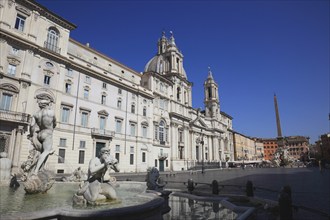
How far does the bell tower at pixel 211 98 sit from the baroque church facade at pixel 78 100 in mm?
22965

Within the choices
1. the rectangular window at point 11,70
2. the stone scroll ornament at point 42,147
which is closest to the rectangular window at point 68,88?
the rectangular window at point 11,70

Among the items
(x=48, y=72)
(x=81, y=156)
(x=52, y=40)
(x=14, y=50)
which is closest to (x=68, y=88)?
(x=48, y=72)

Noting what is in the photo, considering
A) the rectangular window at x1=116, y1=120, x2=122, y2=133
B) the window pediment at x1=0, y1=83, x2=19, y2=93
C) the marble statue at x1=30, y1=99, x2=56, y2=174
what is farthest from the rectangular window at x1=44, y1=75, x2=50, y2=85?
the marble statue at x1=30, y1=99, x2=56, y2=174

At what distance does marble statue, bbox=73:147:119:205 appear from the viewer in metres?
4.91

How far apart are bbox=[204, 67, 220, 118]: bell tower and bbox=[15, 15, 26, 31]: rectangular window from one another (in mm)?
53939

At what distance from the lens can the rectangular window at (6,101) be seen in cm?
2000

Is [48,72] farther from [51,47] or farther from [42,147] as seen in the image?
[42,147]

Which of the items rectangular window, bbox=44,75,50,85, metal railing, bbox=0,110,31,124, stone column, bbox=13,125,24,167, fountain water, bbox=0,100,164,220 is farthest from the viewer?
rectangular window, bbox=44,75,50,85

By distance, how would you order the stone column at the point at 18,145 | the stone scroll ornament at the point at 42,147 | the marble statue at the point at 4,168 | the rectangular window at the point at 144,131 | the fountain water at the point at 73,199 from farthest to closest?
the rectangular window at the point at 144,131 < the stone column at the point at 18,145 < the marble statue at the point at 4,168 < the stone scroll ornament at the point at 42,147 < the fountain water at the point at 73,199

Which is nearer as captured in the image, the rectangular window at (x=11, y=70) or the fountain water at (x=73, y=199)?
the fountain water at (x=73, y=199)

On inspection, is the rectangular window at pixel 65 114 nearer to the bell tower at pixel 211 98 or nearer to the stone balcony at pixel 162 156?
the stone balcony at pixel 162 156

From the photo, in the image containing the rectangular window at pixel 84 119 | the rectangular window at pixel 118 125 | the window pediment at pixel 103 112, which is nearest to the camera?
the rectangular window at pixel 84 119

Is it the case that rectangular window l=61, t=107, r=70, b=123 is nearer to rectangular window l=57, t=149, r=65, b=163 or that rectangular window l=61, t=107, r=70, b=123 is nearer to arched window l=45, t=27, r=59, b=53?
rectangular window l=57, t=149, r=65, b=163

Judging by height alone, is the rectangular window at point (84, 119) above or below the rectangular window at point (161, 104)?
below
